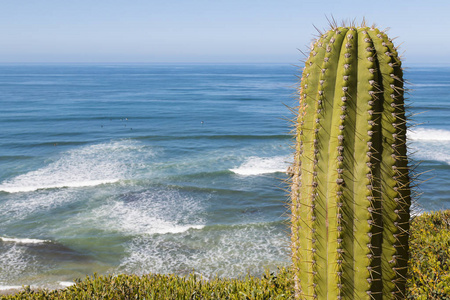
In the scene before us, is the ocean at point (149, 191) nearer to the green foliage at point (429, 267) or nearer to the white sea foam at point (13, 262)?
the white sea foam at point (13, 262)

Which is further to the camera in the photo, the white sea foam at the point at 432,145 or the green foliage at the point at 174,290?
the white sea foam at the point at 432,145

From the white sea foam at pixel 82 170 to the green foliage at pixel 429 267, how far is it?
65.2 ft

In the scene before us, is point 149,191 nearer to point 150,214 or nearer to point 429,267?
point 150,214

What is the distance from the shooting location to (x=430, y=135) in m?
37.1

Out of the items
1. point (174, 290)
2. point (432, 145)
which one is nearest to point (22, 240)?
point (174, 290)

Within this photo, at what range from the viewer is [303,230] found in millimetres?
3754

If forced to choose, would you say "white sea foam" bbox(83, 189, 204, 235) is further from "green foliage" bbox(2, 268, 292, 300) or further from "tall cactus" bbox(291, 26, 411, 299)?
"tall cactus" bbox(291, 26, 411, 299)

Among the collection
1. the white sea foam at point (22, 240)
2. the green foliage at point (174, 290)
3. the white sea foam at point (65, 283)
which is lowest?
the white sea foam at point (22, 240)

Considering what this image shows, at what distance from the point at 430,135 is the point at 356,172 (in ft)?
126

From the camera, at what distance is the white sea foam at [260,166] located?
2628 centimetres

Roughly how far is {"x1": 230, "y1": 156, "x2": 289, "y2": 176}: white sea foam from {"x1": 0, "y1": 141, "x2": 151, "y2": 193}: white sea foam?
7882 mm

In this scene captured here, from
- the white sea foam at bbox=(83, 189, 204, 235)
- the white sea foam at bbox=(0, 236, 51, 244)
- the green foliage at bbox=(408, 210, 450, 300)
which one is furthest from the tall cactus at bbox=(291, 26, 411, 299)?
the white sea foam at bbox=(0, 236, 51, 244)

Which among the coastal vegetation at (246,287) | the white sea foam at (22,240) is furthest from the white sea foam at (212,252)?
the coastal vegetation at (246,287)

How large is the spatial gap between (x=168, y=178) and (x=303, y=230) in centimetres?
2164
